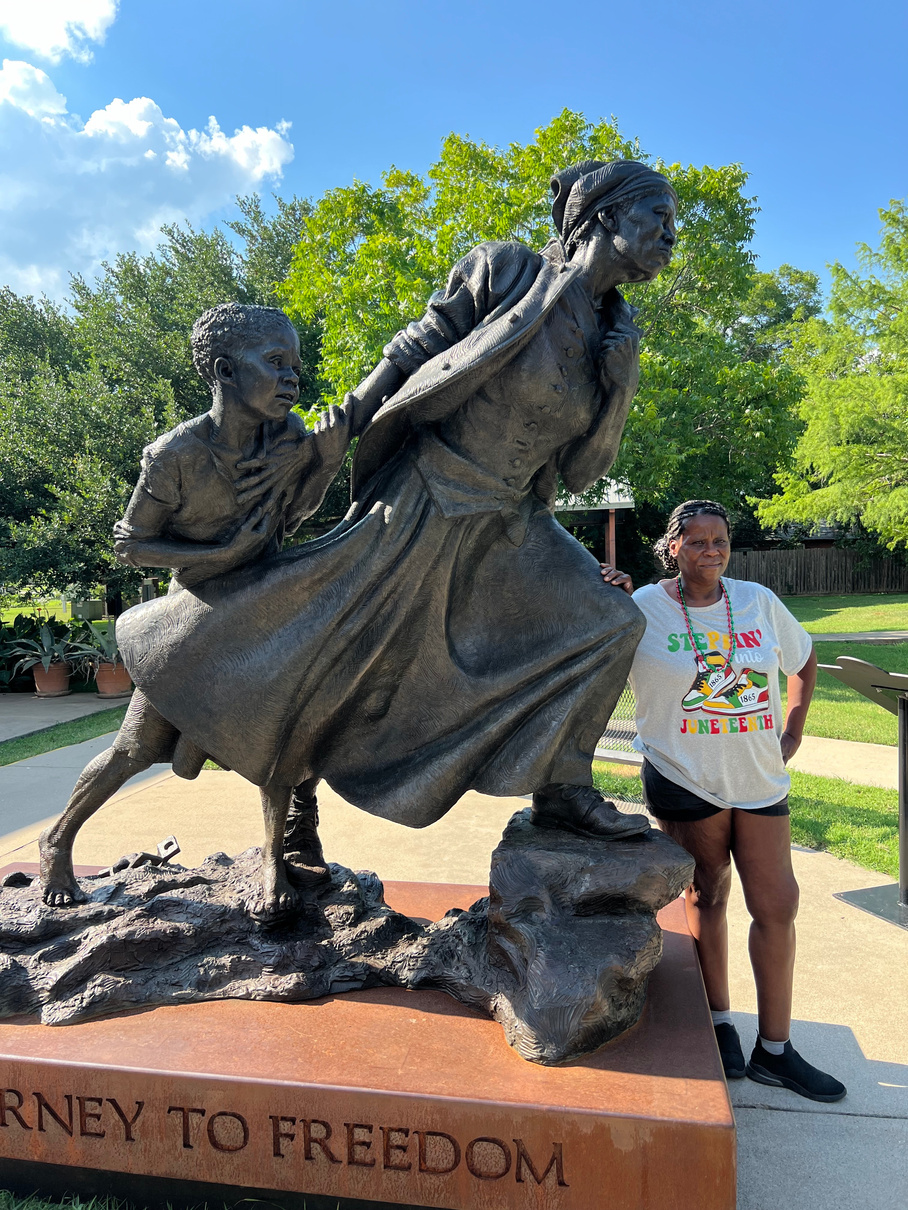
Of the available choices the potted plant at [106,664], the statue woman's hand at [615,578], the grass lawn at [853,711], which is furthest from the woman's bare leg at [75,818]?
the potted plant at [106,664]

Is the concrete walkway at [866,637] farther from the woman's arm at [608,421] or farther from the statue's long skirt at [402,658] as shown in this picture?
the statue's long skirt at [402,658]

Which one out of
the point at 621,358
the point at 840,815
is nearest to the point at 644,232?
the point at 621,358

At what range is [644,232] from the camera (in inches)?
102

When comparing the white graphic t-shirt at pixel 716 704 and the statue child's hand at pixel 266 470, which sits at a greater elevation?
the statue child's hand at pixel 266 470

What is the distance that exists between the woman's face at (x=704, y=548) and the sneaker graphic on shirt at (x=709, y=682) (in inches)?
10.4

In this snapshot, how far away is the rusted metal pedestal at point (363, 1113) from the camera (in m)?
2.00

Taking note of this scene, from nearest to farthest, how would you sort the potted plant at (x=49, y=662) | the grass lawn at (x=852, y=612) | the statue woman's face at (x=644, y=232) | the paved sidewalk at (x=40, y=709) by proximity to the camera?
1. the statue woman's face at (x=644, y=232)
2. the paved sidewalk at (x=40, y=709)
3. the potted plant at (x=49, y=662)
4. the grass lawn at (x=852, y=612)

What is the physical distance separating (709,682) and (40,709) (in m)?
10.9

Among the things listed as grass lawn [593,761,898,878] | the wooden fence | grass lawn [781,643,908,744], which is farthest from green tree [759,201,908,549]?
grass lawn [593,761,898,878]

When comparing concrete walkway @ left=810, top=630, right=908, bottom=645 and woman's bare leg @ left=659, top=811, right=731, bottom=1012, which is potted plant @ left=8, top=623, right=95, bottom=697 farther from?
concrete walkway @ left=810, top=630, right=908, bottom=645

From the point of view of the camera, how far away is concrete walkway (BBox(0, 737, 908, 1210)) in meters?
2.46

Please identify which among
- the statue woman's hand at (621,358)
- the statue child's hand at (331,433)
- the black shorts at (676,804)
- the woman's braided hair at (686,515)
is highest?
the statue woman's hand at (621,358)

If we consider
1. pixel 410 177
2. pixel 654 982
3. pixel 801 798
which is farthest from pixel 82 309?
pixel 654 982

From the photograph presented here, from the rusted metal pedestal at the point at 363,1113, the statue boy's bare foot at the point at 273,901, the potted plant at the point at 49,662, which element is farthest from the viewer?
the potted plant at the point at 49,662
